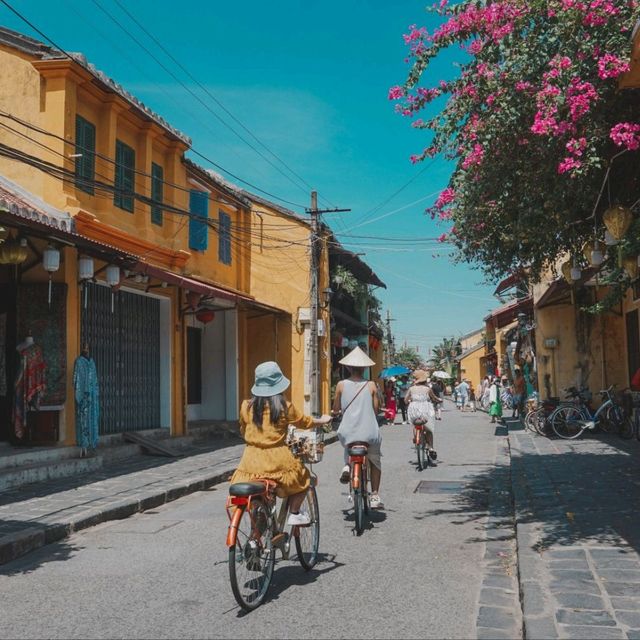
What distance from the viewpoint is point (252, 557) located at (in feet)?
16.5

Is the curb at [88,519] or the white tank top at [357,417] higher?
the white tank top at [357,417]

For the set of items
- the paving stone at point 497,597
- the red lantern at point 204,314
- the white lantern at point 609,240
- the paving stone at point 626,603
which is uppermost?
the red lantern at point 204,314

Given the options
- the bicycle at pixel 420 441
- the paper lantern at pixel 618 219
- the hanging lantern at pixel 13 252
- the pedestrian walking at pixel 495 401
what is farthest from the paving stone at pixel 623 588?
the pedestrian walking at pixel 495 401

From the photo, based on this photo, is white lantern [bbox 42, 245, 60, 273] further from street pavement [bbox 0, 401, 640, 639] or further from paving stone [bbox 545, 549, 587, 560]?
paving stone [bbox 545, 549, 587, 560]

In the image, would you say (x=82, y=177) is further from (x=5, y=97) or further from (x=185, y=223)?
(x=185, y=223)

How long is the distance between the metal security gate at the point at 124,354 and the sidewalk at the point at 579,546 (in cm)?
772

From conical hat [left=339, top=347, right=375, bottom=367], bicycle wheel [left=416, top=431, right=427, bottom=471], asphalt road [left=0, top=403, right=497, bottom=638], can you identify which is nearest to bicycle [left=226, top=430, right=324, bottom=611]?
asphalt road [left=0, top=403, right=497, bottom=638]

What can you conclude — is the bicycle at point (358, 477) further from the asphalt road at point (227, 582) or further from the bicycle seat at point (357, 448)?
the asphalt road at point (227, 582)

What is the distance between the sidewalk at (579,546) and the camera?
456cm

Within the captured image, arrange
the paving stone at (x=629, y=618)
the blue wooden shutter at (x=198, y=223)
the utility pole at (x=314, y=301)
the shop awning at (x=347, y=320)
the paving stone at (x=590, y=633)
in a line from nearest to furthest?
the paving stone at (x=590, y=633)
the paving stone at (x=629, y=618)
the blue wooden shutter at (x=198, y=223)
the utility pole at (x=314, y=301)
the shop awning at (x=347, y=320)

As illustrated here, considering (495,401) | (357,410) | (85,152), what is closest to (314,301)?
(495,401)

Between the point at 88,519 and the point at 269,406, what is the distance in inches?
156

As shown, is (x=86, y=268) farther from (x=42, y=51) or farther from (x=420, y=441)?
(x=420, y=441)

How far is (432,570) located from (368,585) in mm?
753
